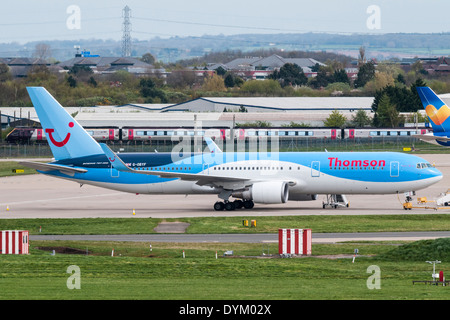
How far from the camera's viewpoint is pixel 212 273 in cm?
2980

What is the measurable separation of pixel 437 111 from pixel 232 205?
33.3 metres

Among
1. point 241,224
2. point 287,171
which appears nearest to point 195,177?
point 287,171

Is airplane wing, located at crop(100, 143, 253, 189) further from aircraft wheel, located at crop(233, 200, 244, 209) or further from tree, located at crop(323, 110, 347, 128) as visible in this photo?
tree, located at crop(323, 110, 347, 128)

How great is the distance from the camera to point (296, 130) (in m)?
126

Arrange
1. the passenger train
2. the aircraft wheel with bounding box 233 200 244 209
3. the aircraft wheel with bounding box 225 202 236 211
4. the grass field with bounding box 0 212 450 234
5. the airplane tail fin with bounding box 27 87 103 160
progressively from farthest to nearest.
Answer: the passenger train, the airplane tail fin with bounding box 27 87 103 160, the aircraft wheel with bounding box 233 200 244 209, the aircraft wheel with bounding box 225 202 236 211, the grass field with bounding box 0 212 450 234

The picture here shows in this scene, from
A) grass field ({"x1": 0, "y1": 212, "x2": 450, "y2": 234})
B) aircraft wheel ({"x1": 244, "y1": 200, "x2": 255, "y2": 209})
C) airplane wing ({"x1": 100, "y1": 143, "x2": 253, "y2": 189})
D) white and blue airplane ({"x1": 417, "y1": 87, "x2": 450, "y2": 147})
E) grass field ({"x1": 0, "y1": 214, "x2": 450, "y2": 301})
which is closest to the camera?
grass field ({"x1": 0, "y1": 214, "x2": 450, "y2": 301})

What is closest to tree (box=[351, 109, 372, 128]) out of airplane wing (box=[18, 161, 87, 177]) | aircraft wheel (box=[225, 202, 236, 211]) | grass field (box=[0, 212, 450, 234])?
aircraft wheel (box=[225, 202, 236, 211])

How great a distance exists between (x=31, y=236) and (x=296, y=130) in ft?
274

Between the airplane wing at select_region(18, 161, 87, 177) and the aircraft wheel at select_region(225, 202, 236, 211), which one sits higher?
the airplane wing at select_region(18, 161, 87, 177)

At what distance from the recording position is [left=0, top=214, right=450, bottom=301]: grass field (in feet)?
80.2

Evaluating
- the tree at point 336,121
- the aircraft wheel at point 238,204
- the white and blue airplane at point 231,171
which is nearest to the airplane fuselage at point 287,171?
the white and blue airplane at point 231,171

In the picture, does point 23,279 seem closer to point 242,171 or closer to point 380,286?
point 380,286
